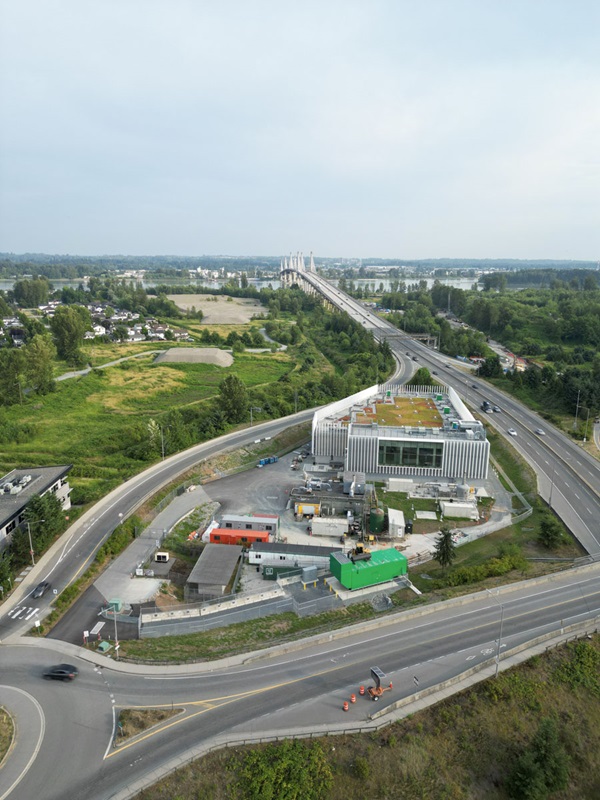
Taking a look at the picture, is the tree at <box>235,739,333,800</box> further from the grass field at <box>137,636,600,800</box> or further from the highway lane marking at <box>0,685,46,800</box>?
the highway lane marking at <box>0,685,46,800</box>

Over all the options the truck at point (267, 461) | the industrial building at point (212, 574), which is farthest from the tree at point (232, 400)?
the industrial building at point (212, 574)

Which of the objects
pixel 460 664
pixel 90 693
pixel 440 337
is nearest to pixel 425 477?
pixel 460 664

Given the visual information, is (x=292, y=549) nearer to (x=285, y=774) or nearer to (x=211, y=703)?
(x=211, y=703)

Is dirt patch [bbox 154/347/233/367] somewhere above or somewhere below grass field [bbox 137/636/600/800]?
above

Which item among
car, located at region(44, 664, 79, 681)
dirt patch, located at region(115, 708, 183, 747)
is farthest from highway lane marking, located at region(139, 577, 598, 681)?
car, located at region(44, 664, 79, 681)

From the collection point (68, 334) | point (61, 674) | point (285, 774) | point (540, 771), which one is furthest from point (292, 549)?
point (68, 334)

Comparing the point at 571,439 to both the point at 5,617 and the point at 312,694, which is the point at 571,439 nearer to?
the point at 312,694
